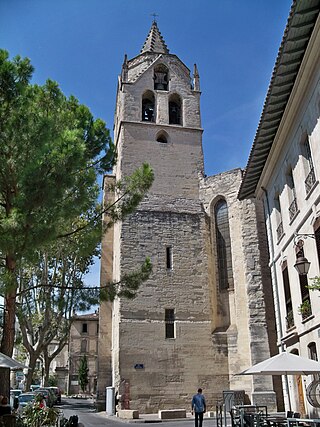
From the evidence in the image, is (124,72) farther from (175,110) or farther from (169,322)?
(169,322)

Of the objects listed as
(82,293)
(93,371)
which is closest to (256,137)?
(82,293)

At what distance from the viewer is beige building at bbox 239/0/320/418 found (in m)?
9.43

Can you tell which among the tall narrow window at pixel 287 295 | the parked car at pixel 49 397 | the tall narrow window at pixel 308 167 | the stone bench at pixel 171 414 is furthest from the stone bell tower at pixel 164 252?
the tall narrow window at pixel 308 167

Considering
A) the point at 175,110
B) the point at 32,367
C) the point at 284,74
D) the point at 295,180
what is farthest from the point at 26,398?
the point at 284,74

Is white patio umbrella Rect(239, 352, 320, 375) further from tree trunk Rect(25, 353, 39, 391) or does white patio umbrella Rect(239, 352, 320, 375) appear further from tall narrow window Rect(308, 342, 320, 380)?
tree trunk Rect(25, 353, 39, 391)

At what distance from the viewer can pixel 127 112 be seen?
24375 mm

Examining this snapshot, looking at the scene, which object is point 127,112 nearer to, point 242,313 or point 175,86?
point 175,86

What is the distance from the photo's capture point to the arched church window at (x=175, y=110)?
1012 inches

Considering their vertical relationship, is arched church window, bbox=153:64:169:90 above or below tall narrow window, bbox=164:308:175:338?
above

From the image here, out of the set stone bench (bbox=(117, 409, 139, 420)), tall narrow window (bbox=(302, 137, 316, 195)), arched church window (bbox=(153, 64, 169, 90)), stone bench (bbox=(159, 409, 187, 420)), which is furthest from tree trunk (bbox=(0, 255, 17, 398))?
arched church window (bbox=(153, 64, 169, 90))

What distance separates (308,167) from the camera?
1112cm

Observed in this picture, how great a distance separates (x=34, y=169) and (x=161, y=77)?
1886 cm

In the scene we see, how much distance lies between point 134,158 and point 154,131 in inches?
84.3

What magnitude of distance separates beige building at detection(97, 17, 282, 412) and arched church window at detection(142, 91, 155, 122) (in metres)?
0.10
